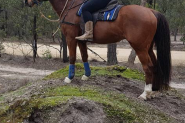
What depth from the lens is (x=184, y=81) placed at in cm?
1341

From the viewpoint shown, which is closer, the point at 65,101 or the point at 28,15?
the point at 65,101

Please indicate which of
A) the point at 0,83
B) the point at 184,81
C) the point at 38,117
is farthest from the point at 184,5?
the point at 38,117

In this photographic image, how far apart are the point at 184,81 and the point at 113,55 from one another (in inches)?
139

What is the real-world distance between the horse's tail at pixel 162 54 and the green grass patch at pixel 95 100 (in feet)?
2.74

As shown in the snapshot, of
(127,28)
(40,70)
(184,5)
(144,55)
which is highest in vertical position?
(184,5)

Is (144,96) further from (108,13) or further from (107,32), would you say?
(108,13)

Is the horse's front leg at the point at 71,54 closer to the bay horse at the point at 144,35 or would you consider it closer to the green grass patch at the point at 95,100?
the bay horse at the point at 144,35

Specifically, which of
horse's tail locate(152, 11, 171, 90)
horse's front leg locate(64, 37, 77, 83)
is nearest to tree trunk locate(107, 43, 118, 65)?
horse's front leg locate(64, 37, 77, 83)

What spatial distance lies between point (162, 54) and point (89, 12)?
1.85 m

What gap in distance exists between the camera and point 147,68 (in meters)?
6.21

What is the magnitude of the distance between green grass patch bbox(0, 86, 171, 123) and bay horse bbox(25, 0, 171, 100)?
0.71 m

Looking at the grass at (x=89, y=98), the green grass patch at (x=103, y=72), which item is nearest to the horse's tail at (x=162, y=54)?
the grass at (x=89, y=98)

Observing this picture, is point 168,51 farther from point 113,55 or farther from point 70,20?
point 113,55

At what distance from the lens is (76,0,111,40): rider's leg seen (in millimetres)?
6441
